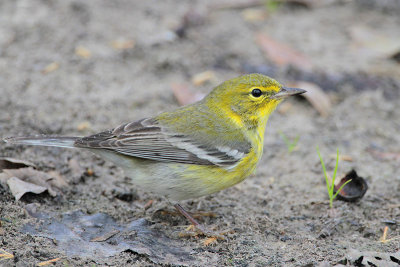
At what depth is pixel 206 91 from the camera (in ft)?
24.2

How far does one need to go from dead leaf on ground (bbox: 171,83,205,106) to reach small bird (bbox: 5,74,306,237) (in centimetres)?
162

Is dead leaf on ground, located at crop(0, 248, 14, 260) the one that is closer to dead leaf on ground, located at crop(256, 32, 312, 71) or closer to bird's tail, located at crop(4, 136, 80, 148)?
bird's tail, located at crop(4, 136, 80, 148)

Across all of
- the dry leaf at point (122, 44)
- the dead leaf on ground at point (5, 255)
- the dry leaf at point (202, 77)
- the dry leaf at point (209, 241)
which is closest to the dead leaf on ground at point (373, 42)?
the dry leaf at point (202, 77)

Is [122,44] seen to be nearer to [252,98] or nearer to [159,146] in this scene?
[252,98]

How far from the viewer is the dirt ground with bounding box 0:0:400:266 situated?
4520 mm

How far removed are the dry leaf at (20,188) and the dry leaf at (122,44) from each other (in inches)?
148

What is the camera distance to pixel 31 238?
4117 millimetres

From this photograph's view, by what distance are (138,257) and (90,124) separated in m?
2.84

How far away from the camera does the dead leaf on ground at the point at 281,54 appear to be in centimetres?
809

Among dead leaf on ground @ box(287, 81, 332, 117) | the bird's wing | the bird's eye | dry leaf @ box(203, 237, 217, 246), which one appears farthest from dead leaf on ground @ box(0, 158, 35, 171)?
dead leaf on ground @ box(287, 81, 332, 117)

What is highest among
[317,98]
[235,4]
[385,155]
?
[235,4]

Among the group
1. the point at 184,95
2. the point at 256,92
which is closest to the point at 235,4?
the point at 184,95

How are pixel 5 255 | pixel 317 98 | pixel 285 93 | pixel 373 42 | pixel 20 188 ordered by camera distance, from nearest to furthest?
pixel 5 255, pixel 20 188, pixel 285 93, pixel 317 98, pixel 373 42

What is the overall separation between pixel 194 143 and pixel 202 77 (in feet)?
8.98
